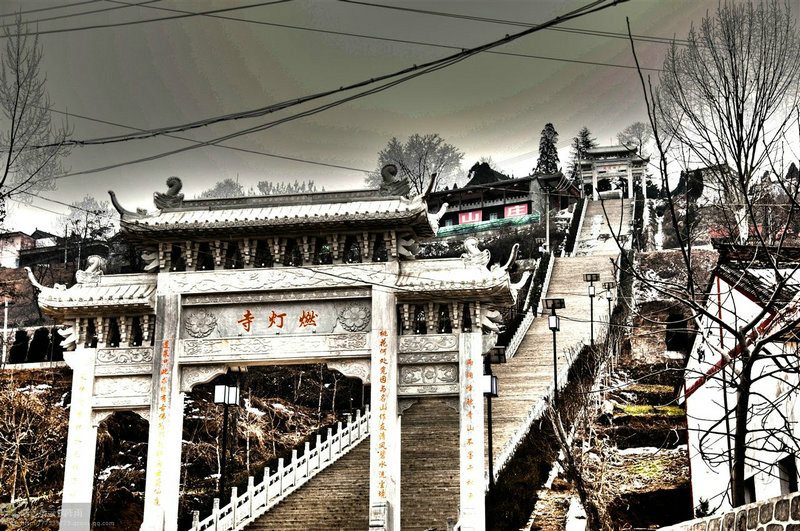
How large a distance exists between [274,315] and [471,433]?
4197mm

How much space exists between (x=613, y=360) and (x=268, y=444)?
1123cm

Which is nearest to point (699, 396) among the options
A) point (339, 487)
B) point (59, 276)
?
point (339, 487)

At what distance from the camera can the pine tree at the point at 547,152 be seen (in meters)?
70.2

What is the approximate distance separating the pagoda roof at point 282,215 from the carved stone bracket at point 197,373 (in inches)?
97.6

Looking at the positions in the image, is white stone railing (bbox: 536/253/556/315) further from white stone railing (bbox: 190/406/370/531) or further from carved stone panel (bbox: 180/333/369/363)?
carved stone panel (bbox: 180/333/369/363)

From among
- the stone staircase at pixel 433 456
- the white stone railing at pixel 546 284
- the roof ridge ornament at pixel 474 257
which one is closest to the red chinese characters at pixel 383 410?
the stone staircase at pixel 433 456

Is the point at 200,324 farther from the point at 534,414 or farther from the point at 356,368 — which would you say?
the point at 534,414

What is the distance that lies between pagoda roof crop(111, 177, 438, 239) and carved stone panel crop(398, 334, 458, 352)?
2.04 m

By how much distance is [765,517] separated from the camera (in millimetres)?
6676

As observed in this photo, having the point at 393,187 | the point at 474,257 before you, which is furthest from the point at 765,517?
the point at 393,187

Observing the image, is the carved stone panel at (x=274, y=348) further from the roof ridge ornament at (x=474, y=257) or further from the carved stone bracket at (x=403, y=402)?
the roof ridge ornament at (x=474, y=257)

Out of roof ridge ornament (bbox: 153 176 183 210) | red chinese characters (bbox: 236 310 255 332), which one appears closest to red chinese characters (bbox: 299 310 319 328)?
red chinese characters (bbox: 236 310 255 332)

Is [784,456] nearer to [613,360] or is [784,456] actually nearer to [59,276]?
[613,360]

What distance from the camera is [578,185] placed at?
64812 millimetres
